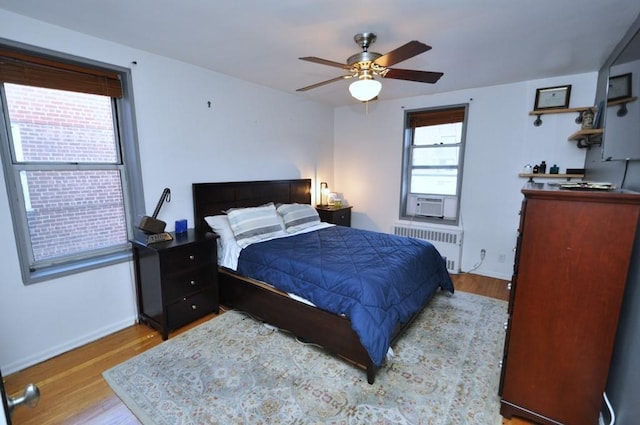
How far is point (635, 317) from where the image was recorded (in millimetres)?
1446

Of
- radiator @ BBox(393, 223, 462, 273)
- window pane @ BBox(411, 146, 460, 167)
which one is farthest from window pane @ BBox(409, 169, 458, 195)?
radiator @ BBox(393, 223, 462, 273)

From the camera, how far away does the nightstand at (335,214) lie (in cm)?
438

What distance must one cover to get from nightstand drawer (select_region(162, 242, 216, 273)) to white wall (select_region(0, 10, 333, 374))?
0.56 metres

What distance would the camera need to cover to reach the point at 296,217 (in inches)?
137

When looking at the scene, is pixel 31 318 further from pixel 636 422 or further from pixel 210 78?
pixel 636 422

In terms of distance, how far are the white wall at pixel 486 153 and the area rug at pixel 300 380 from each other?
60.8 inches

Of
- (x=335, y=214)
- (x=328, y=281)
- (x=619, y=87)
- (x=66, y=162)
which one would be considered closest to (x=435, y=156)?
(x=335, y=214)

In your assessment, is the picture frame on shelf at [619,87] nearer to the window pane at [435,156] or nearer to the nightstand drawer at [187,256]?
the window pane at [435,156]

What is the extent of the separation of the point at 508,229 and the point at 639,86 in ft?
7.88

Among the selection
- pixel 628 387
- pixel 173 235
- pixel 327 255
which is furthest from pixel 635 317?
pixel 173 235

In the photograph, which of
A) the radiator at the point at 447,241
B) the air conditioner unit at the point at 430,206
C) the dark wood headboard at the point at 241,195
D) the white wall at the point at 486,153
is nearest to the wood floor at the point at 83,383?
the dark wood headboard at the point at 241,195

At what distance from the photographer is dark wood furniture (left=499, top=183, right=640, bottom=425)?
4.62ft

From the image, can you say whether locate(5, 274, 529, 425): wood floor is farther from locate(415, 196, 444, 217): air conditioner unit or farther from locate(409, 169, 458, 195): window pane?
locate(409, 169, 458, 195): window pane

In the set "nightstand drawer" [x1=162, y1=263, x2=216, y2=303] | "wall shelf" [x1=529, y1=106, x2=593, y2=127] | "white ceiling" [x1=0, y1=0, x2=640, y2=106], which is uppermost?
"white ceiling" [x1=0, y1=0, x2=640, y2=106]
